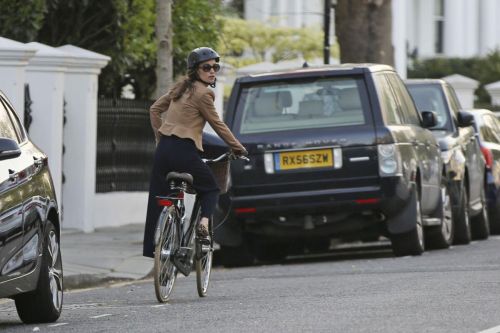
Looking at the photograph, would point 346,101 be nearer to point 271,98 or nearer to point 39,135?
point 271,98

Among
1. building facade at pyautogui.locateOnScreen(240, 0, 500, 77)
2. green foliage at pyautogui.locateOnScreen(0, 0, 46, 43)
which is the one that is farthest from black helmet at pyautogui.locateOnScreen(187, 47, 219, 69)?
building facade at pyautogui.locateOnScreen(240, 0, 500, 77)

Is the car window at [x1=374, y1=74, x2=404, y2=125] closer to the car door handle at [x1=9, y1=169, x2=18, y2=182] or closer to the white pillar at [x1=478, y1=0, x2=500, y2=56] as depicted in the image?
the car door handle at [x1=9, y1=169, x2=18, y2=182]

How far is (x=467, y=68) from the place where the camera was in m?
57.0

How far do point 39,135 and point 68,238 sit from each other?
1.36 meters

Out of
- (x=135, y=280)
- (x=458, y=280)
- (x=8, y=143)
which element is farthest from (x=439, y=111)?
(x=8, y=143)

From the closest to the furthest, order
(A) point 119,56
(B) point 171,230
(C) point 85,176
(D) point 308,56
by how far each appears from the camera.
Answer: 1. (B) point 171,230
2. (C) point 85,176
3. (A) point 119,56
4. (D) point 308,56

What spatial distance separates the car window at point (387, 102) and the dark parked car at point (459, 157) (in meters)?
1.95

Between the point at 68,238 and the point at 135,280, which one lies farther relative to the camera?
the point at 68,238

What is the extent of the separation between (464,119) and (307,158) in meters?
4.02

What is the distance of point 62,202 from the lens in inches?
805

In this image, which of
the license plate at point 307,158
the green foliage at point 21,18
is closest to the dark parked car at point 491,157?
the license plate at point 307,158

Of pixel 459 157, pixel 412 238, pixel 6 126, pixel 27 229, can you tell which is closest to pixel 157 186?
pixel 6 126

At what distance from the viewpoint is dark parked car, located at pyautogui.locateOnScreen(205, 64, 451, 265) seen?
51.6ft

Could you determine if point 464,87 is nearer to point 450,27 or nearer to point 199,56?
point 450,27
